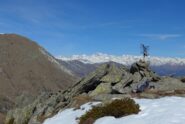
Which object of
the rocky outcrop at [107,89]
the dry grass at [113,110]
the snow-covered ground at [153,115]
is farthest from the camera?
the rocky outcrop at [107,89]

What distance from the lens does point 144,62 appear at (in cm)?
4116

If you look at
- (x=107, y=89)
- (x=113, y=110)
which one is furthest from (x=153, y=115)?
(x=107, y=89)

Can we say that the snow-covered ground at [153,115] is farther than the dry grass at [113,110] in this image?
No

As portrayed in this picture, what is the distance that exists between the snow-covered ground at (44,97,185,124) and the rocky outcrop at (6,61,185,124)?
3.61 metres

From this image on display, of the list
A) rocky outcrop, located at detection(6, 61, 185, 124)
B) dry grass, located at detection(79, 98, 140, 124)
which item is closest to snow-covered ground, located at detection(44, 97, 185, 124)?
dry grass, located at detection(79, 98, 140, 124)

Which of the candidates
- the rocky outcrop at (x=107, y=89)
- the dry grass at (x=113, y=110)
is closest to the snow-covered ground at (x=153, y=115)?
the dry grass at (x=113, y=110)

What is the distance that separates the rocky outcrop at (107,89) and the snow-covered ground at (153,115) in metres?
3.61

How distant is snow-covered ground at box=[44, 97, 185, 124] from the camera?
64.2ft

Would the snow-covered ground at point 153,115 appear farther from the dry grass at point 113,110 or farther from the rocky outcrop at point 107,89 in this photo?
the rocky outcrop at point 107,89

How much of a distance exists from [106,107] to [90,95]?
10722 millimetres

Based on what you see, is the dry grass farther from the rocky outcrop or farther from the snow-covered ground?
the rocky outcrop

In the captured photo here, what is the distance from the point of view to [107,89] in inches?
1396

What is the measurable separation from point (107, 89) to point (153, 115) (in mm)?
14710

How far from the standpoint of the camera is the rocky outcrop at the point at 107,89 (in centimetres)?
3194
